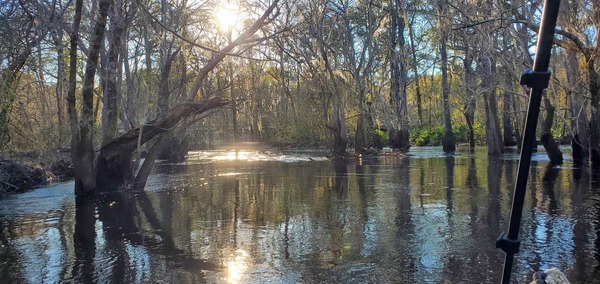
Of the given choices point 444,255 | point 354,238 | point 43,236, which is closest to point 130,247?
point 43,236

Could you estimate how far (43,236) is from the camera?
9.30 meters

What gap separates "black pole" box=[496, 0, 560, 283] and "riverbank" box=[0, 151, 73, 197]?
1776 cm

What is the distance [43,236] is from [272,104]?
36.7 meters

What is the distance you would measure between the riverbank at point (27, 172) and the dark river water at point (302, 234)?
4.40 feet

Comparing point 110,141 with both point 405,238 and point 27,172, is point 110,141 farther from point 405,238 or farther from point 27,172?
point 405,238

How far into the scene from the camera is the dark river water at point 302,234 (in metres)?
6.53

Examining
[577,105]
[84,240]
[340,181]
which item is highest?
[577,105]

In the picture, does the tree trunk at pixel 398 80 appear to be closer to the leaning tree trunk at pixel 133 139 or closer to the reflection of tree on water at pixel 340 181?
the reflection of tree on water at pixel 340 181

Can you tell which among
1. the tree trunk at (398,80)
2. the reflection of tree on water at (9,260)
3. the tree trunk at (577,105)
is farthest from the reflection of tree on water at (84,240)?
the tree trunk at (398,80)

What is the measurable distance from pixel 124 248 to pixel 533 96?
7.88 meters

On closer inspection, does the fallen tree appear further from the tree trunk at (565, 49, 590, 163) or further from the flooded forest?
the tree trunk at (565, 49, 590, 163)

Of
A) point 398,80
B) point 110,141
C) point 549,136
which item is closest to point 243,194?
point 110,141

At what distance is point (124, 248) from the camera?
8.16m

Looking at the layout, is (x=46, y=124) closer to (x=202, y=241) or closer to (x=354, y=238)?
(x=202, y=241)
